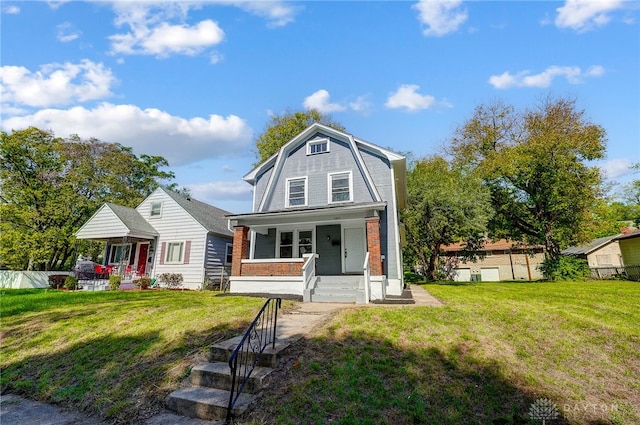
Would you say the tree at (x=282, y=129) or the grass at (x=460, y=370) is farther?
the tree at (x=282, y=129)

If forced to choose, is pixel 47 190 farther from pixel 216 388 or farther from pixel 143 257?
pixel 216 388

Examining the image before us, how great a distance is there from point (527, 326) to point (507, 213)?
821 inches

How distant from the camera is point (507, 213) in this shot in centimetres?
2441

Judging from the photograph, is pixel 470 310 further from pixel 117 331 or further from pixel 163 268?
pixel 163 268

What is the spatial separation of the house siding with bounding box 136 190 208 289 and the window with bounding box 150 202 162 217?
9.0 inches

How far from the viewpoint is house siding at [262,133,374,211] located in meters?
14.2

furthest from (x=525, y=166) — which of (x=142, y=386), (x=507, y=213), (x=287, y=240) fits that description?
(x=142, y=386)

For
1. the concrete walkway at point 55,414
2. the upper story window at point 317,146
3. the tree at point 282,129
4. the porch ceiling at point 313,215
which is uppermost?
the tree at point 282,129

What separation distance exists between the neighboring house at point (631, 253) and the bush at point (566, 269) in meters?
3.05

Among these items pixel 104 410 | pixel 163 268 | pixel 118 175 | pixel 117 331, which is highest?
pixel 118 175

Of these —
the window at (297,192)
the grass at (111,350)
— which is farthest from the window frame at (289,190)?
the grass at (111,350)

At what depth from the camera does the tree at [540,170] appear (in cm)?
2112

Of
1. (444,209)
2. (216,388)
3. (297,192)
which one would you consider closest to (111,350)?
(216,388)

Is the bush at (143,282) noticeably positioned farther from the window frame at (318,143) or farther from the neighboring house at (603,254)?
the neighboring house at (603,254)
